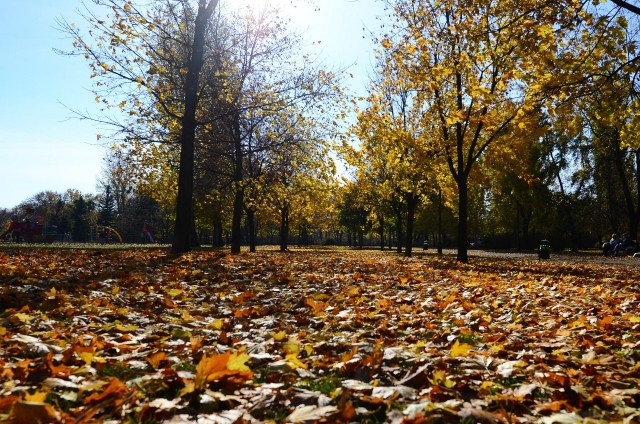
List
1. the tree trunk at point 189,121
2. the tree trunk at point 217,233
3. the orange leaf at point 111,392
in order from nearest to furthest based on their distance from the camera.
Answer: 1. the orange leaf at point 111,392
2. the tree trunk at point 189,121
3. the tree trunk at point 217,233

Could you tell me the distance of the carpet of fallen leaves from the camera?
2.35 m

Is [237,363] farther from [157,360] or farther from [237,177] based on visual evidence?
[237,177]

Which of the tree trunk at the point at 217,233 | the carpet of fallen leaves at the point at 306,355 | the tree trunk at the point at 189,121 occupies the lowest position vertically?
the carpet of fallen leaves at the point at 306,355

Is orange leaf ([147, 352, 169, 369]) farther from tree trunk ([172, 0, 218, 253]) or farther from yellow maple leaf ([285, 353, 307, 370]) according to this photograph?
tree trunk ([172, 0, 218, 253])

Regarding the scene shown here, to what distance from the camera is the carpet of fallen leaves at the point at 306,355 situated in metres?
2.35

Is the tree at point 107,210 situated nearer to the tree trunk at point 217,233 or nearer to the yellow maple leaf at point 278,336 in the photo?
the tree trunk at point 217,233

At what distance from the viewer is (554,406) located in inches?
95.3

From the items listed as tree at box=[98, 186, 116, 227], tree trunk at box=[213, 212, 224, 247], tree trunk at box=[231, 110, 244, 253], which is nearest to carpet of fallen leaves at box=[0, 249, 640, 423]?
tree trunk at box=[231, 110, 244, 253]

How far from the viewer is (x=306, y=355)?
3541mm

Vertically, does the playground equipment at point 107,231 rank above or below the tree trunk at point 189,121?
below

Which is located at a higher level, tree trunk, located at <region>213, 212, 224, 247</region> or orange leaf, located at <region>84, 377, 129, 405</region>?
tree trunk, located at <region>213, 212, 224, 247</region>

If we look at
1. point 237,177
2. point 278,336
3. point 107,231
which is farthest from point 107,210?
point 278,336

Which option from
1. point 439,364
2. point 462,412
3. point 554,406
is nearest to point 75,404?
point 462,412

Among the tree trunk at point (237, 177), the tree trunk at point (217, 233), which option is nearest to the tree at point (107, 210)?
the tree trunk at point (217, 233)
